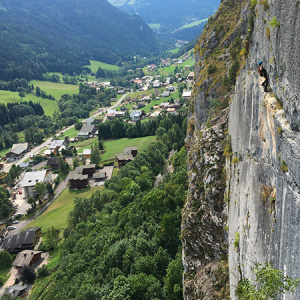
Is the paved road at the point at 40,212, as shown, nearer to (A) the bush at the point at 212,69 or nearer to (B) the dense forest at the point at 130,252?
(B) the dense forest at the point at 130,252

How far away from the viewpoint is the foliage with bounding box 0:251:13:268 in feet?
230

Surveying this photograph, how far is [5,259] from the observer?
7025cm

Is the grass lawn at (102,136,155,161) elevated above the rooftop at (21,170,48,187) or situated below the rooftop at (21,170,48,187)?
above

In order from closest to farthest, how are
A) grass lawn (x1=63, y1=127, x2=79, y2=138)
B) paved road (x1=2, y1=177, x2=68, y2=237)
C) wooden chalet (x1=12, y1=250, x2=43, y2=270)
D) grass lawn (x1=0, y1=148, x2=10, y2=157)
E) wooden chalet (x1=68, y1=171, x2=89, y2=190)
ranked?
wooden chalet (x1=12, y1=250, x2=43, y2=270)
paved road (x1=2, y1=177, x2=68, y2=237)
wooden chalet (x1=68, y1=171, x2=89, y2=190)
grass lawn (x1=0, y1=148, x2=10, y2=157)
grass lawn (x1=63, y1=127, x2=79, y2=138)

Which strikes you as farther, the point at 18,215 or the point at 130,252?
the point at 18,215

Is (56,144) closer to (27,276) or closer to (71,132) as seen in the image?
(71,132)

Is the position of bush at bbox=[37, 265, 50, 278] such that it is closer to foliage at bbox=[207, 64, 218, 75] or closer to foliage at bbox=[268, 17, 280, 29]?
foliage at bbox=[207, 64, 218, 75]

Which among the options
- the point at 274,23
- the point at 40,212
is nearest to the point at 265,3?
the point at 274,23

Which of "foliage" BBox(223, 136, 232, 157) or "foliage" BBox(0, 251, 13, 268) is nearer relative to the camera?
"foliage" BBox(223, 136, 232, 157)

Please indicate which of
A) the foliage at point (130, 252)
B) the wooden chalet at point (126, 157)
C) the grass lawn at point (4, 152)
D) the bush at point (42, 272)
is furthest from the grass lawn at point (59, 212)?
the grass lawn at point (4, 152)

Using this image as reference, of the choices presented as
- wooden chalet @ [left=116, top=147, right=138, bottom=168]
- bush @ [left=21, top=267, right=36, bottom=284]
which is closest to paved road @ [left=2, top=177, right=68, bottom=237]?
wooden chalet @ [left=116, top=147, right=138, bottom=168]

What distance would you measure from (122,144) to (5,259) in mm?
68311

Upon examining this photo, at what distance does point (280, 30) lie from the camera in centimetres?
1355

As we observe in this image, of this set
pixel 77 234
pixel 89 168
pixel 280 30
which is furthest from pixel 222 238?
pixel 89 168
